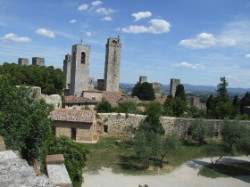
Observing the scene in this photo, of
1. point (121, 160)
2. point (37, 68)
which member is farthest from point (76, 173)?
point (37, 68)

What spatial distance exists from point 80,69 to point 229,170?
4494cm

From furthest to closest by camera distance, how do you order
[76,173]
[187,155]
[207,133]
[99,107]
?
[99,107] → [207,133] → [187,155] → [76,173]

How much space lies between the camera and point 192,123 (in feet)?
103

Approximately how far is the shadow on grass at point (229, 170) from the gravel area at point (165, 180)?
0.39m

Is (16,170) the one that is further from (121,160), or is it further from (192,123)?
(192,123)

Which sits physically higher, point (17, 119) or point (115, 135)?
point (17, 119)

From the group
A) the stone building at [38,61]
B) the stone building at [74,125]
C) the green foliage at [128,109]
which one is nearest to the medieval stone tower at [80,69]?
the stone building at [38,61]

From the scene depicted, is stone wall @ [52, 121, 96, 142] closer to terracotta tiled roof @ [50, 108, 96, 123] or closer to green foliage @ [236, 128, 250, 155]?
terracotta tiled roof @ [50, 108, 96, 123]

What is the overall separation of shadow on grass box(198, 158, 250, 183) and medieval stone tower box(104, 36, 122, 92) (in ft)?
153

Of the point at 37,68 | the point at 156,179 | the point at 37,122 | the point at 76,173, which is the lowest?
the point at 156,179

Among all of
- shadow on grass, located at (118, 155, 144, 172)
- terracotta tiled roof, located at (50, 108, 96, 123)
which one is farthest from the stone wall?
shadow on grass, located at (118, 155, 144, 172)

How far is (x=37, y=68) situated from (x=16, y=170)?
40.2m

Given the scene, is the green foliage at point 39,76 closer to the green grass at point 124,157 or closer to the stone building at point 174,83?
the green grass at point 124,157

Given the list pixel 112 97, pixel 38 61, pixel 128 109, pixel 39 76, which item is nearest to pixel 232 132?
pixel 128 109
